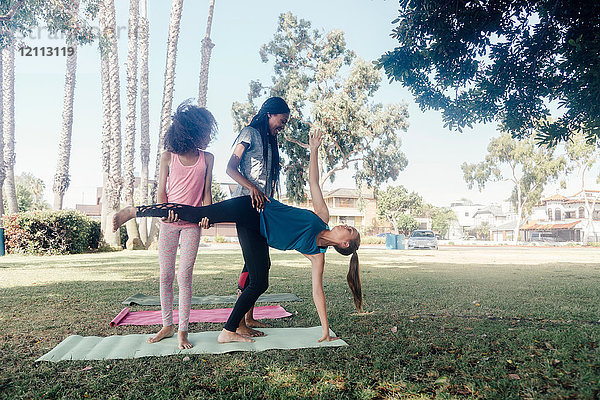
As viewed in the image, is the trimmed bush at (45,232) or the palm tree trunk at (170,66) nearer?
the trimmed bush at (45,232)

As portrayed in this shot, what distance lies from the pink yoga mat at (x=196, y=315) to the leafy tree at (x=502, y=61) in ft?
11.7

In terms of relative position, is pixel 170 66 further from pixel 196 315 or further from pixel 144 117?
pixel 196 315

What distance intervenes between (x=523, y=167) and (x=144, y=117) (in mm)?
35066

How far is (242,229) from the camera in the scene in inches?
141

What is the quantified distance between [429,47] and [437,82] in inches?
22.5

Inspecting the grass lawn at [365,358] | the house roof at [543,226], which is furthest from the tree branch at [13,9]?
the house roof at [543,226]

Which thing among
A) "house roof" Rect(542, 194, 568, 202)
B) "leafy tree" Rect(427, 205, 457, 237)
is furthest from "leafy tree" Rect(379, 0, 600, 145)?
"leafy tree" Rect(427, 205, 457, 237)

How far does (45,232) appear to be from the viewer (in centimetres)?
1562

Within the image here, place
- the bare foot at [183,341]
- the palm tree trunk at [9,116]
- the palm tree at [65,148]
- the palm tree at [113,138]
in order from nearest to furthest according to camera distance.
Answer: the bare foot at [183,341]
the palm tree at [113,138]
the palm tree trunk at [9,116]
the palm tree at [65,148]

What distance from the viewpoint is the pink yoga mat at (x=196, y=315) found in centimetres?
436

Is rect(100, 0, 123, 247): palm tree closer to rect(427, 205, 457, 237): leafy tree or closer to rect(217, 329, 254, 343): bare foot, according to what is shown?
rect(217, 329, 254, 343): bare foot

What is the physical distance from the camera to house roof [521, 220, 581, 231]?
52531mm

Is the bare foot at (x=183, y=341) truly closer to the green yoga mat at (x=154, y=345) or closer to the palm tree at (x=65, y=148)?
the green yoga mat at (x=154, y=345)

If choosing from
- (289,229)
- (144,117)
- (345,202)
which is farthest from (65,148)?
(345,202)
